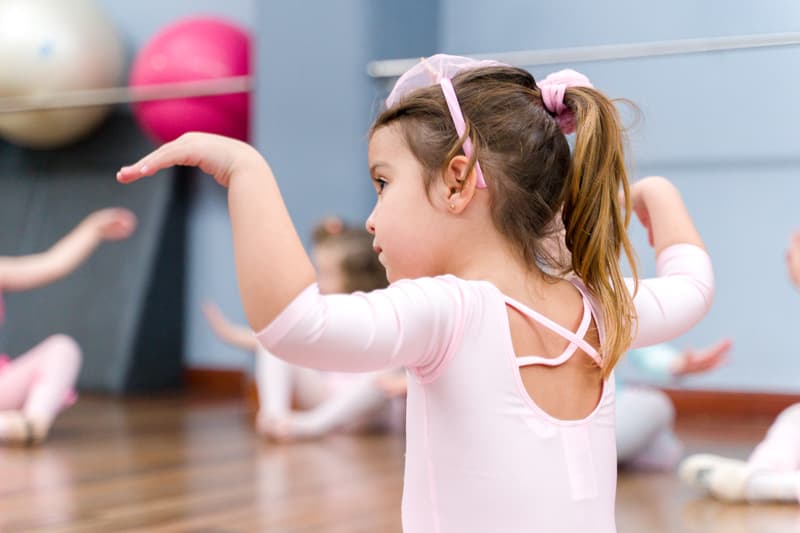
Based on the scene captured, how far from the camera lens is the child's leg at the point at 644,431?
5.96 feet

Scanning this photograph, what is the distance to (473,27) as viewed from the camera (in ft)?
8.27

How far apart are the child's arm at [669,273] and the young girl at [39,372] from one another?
1333 millimetres

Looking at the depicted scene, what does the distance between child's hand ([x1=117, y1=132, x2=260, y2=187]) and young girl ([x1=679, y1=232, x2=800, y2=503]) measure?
1088mm

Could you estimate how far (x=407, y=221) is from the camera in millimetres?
769

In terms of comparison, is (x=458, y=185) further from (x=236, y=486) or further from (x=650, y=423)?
(x=650, y=423)

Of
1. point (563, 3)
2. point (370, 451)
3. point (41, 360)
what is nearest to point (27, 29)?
point (41, 360)

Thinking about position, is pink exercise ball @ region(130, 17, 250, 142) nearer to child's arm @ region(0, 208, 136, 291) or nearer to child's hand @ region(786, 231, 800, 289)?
child's arm @ region(0, 208, 136, 291)

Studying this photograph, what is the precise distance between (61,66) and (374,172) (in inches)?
96.4

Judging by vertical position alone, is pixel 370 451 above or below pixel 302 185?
below

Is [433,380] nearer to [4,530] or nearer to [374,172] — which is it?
[374,172]

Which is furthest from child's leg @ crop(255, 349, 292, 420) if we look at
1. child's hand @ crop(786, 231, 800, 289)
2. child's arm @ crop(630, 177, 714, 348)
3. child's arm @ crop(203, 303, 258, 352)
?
child's arm @ crop(630, 177, 714, 348)

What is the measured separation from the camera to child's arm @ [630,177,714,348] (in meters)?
0.86

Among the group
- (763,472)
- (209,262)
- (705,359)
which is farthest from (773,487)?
(209,262)

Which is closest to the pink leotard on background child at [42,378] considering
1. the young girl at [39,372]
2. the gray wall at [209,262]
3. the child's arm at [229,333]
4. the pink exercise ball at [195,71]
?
the young girl at [39,372]
